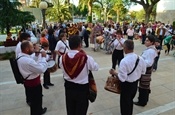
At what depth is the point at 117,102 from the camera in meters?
4.88

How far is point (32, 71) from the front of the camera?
135 inches

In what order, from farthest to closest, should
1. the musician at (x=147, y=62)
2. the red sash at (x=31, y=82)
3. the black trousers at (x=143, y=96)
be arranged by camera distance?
the black trousers at (x=143, y=96) → the musician at (x=147, y=62) → the red sash at (x=31, y=82)

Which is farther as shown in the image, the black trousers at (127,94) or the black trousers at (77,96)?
the black trousers at (127,94)

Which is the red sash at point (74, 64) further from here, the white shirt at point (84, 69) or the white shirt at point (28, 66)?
the white shirt at point (28, 66)

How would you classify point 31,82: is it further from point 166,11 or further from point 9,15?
point 166,11

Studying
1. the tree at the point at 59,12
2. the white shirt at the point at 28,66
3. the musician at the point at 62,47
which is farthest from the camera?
the tree at the point at 59,12

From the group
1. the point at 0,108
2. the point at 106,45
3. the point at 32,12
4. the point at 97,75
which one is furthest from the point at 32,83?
the point at 32,12

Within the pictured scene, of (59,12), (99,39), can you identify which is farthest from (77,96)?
(59,12)

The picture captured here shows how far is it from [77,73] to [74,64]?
6.0 inches

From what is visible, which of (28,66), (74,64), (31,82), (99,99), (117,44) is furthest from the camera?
(117,44)

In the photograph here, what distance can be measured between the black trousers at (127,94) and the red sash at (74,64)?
1239 mm

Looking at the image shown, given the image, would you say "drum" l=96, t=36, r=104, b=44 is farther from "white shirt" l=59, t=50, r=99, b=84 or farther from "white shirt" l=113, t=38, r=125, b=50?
"white shirt" l=59, t=50, r=99, b=84

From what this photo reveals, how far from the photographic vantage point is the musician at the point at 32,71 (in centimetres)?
334

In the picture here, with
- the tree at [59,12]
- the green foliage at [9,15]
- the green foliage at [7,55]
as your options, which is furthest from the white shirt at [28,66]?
the tree at [59,12]
